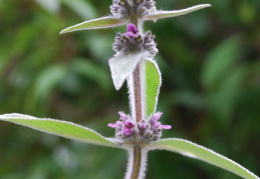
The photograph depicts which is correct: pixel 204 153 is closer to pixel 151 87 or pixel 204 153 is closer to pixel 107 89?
pixel 151 87

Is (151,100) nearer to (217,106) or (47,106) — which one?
(217,106)

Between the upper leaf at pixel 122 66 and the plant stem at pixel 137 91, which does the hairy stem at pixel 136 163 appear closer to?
the plant stem at pixel 137 91

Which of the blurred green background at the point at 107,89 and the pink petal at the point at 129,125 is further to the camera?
the blurred green background at the point at 107,89

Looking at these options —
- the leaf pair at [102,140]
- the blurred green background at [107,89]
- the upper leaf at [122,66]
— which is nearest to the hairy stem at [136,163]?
the leaf pair at [102,140]

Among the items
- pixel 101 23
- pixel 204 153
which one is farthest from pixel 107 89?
pixel 204 153

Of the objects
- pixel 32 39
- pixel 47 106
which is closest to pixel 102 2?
pixel 32 39

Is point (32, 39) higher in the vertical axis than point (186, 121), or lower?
higher
